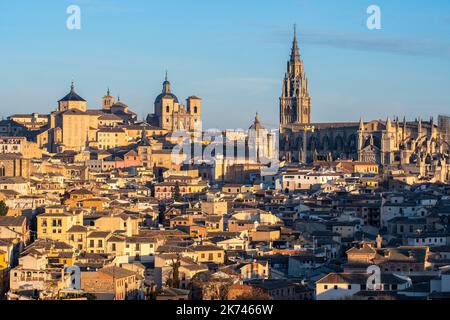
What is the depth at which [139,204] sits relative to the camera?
42.8 m

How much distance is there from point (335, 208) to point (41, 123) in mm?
38518

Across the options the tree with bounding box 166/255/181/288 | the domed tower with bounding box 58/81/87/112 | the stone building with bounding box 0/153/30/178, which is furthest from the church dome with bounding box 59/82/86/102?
the tree with bounding box 166/255/181/288

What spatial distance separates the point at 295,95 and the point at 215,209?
42712 mm

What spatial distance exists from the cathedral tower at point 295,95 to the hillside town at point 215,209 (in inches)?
160

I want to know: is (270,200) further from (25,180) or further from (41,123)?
(41,123)

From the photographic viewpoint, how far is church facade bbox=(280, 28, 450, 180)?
6794cm

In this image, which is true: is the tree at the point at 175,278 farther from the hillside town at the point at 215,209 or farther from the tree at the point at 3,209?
the tree at the point at 3,209

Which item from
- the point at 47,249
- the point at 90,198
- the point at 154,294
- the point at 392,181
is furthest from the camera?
the point at 392,181

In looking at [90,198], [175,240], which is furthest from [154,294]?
[90,198]

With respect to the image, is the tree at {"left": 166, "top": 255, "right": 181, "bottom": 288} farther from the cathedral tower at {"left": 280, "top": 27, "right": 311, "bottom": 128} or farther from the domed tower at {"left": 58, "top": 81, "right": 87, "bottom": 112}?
the cathedral tower at {"left": 280, "top": 27, "right": 311, "bottom": 128}

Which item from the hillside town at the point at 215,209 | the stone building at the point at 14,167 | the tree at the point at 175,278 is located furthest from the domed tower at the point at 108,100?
the tree at the point at 175,278

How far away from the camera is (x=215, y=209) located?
137ft

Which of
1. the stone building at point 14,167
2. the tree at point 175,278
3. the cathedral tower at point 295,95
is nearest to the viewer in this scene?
the tree at point 175,278

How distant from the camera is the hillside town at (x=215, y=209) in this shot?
25.0 m
